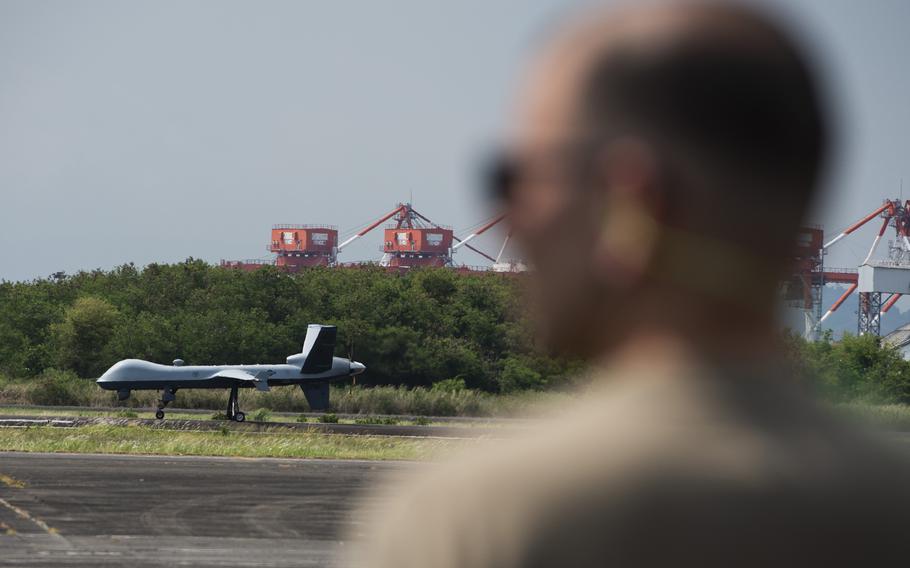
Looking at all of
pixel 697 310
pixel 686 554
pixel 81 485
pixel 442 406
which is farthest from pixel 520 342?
pixel 442 406

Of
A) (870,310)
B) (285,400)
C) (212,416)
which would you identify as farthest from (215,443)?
(870,310)

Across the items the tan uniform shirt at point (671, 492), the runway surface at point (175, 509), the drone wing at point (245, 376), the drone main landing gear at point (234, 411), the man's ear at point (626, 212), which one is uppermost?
the man's ear at point (626, 212)

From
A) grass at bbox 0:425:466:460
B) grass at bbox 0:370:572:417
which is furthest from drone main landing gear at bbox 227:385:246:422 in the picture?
grass at bbox 0:370:572:417

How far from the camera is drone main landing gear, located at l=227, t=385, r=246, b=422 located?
60781 millimetres

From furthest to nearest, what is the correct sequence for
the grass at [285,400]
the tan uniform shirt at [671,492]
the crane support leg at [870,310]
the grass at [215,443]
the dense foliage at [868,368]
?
the crane support leg at [870,310] < the dense foliage at [868,368] < the grass at [285,400] < the grass at [215,443] < the tan uniform shirt at [671,492]

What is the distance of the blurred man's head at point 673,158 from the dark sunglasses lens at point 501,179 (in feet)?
0.16

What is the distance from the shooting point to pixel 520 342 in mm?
2076

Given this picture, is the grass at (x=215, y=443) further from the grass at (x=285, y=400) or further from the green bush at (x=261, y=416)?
the grass at (x=285, y=400)

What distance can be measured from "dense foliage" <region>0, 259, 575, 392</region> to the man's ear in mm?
82391

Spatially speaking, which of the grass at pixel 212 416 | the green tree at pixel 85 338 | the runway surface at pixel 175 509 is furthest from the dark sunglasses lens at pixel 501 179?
the green tree at pixel 85 338

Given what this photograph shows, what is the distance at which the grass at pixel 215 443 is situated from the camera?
142 ft

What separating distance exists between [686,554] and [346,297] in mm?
95992

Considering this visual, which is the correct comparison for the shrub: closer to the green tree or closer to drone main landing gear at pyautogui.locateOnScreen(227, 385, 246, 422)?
drone main landing gear at pyautogui.locateOnScreen(227, 385, 246, 422)

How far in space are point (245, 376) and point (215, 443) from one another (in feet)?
53.1
